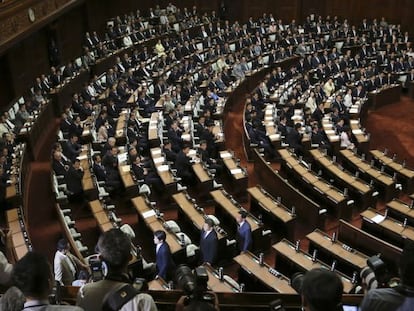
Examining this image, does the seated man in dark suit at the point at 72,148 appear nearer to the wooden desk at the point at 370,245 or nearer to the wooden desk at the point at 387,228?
the wooden desk at the point at 370,245

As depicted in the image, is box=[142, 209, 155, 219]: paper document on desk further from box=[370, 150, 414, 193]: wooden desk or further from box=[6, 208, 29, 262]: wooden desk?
box=[370, 150, 414, 193]: wooden desk

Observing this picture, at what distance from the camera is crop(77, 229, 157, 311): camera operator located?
7.44ft

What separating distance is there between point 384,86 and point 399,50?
11.3 feet

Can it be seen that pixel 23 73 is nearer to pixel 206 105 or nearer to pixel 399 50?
pixel 206 105

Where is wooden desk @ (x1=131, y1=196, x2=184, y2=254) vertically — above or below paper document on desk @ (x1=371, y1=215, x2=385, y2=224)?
above

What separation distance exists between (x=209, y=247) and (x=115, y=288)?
13.8ft

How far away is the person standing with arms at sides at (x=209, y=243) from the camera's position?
253 inches

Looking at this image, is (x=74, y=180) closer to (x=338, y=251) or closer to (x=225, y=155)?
(x=225, y=155)

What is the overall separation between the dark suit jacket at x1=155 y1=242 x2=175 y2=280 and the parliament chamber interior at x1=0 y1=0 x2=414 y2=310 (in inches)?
2.3

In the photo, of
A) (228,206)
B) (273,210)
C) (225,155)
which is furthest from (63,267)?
(225,155)

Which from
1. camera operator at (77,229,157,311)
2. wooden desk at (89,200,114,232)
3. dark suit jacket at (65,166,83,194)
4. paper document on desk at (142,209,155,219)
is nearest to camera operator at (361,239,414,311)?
camera operator at (77,229,157,311)

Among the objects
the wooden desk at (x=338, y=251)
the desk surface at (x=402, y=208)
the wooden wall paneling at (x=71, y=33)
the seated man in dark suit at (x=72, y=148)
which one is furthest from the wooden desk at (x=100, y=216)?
the wooden wall paneling at (x=71, y=33)

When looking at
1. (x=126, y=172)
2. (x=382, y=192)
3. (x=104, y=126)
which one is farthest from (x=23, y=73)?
(x=382, y=192)

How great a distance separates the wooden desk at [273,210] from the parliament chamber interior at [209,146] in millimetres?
30
